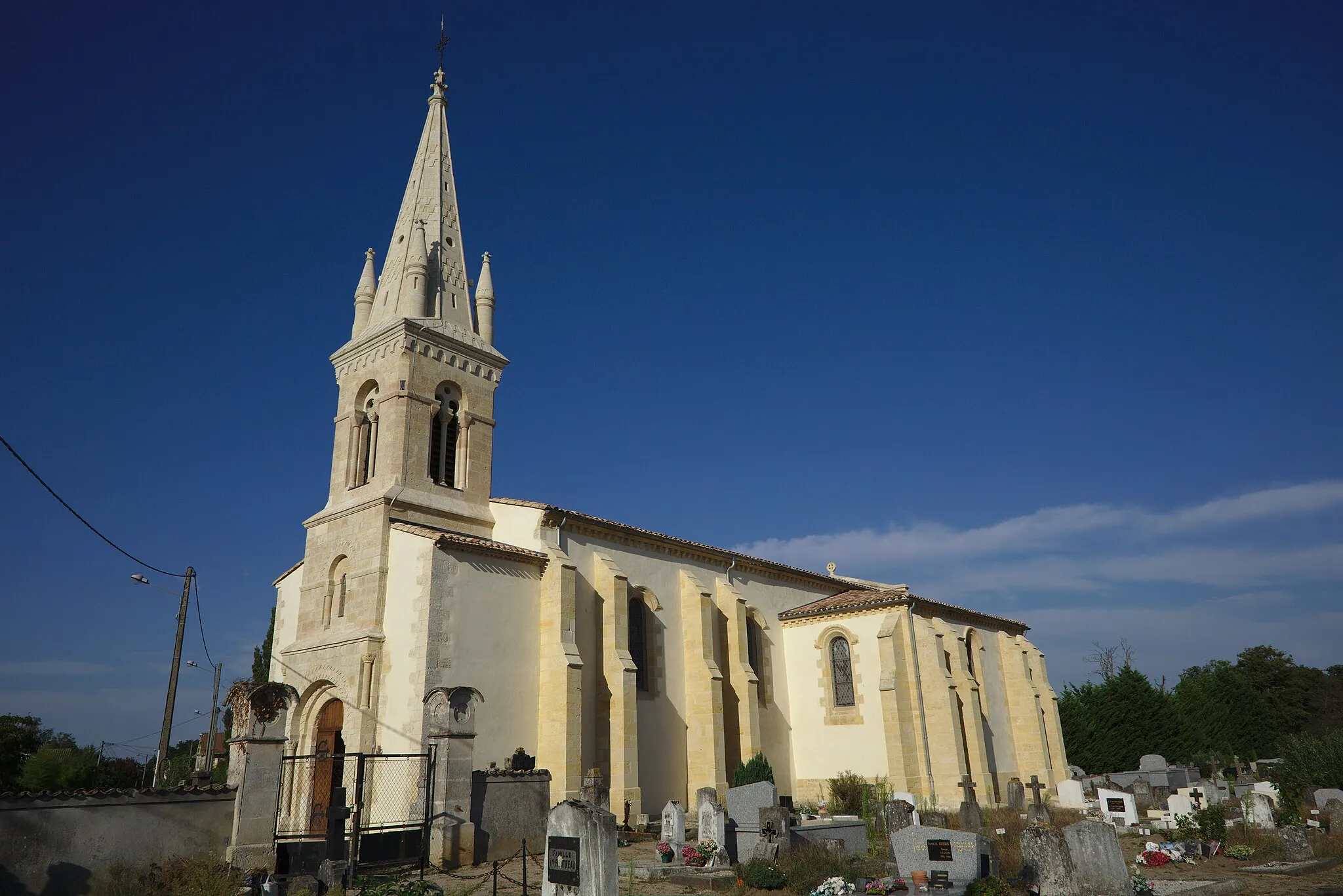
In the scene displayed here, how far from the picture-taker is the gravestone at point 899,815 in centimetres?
1616

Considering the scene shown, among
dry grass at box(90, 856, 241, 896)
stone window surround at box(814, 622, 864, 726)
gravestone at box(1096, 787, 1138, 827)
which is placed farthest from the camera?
stone window surround at box(814, 622, 864, 726)

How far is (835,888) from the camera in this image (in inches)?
474

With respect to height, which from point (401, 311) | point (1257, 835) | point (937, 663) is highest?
point (401, 311)

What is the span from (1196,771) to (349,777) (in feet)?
98.8

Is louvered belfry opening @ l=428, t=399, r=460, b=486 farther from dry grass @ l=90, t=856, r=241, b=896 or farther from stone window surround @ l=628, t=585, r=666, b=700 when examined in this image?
dry grass @ l=90, t=856, r=241, b=896

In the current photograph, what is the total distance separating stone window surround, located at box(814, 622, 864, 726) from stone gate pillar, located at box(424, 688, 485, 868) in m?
15.1

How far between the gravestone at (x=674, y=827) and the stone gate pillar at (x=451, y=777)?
358cm

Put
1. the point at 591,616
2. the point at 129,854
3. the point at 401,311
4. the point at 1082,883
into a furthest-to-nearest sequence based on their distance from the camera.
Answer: the point at 401,311
the point at 591,616
the point at 129,854
the point at 1082,883

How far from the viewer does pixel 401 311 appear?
24.4 m

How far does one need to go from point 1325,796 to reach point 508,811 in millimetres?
19286

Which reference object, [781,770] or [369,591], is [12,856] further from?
[781,770]

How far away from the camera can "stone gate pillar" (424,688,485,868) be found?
14672 mm

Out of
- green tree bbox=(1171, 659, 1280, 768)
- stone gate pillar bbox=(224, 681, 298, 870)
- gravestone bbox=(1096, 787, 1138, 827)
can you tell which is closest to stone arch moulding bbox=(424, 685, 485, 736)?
stone gate pillar bbox=(224, 681, 298, 870)

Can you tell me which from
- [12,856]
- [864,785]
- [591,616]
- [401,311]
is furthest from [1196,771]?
[12,856]
